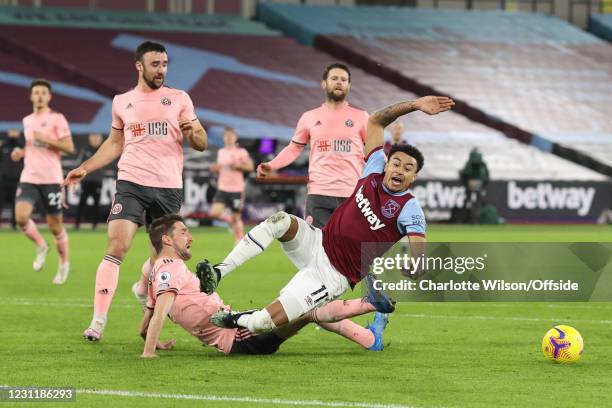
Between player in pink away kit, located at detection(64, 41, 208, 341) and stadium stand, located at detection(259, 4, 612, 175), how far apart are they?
3076 centimetres

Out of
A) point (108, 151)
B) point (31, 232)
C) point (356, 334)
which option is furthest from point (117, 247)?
point (31, 232)

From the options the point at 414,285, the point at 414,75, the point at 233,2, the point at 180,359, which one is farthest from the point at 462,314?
the point at 233,2

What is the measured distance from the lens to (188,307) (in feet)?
29.3

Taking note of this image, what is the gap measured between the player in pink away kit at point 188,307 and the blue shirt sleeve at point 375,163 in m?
1.00

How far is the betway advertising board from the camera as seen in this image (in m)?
33.2

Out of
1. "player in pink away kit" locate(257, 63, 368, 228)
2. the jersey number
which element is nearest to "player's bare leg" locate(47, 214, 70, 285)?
the jersey number

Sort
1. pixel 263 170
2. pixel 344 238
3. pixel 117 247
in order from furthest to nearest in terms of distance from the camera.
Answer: pixel 263 170 < pixel 117 247 < pixel 344 238

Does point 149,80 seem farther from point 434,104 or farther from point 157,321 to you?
point 434,104

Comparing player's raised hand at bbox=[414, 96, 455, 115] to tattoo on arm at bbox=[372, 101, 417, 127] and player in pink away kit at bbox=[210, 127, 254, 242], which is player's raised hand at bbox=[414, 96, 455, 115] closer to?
tattoo on arm at bbox=[372, 101, 417, 127]

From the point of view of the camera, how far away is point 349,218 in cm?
892

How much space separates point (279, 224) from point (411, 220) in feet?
3.03

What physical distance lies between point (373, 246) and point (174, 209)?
7.15 feet

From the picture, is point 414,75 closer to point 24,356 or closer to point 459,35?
point 459,35

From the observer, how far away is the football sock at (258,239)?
28.2 ft
